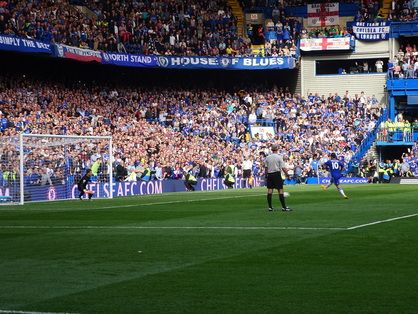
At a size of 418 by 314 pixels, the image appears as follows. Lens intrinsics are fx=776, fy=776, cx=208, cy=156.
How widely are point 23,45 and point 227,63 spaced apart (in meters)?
18.0

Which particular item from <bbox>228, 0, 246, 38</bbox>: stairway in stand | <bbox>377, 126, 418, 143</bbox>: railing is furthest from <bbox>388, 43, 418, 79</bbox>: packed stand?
<bbox>228, 0, 246, 38</bbox>: stairway in stand

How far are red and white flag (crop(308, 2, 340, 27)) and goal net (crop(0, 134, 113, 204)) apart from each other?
29.8 metres

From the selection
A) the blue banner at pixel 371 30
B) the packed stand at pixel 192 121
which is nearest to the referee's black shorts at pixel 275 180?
the packed stand at pixel 192 121

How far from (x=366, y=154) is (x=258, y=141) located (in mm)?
Result: 7530

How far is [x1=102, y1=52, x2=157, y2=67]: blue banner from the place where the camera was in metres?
50.1

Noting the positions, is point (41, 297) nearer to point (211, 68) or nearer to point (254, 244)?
point (254, 244)

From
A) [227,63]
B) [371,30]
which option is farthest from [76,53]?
[371,30]

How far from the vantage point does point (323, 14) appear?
197ft

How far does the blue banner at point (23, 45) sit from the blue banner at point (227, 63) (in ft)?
36.7

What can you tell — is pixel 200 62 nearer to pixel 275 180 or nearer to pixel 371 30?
pixel 371 30

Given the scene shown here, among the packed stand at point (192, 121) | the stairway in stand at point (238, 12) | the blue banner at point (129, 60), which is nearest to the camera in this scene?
the packed stand at point (192, 121)

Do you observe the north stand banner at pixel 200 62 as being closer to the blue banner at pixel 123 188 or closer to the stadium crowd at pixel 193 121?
the stadium crowd at pixel 193 121

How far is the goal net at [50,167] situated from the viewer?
2920 cm

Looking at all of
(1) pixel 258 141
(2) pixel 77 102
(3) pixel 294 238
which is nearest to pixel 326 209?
(3) pixel 294 238
